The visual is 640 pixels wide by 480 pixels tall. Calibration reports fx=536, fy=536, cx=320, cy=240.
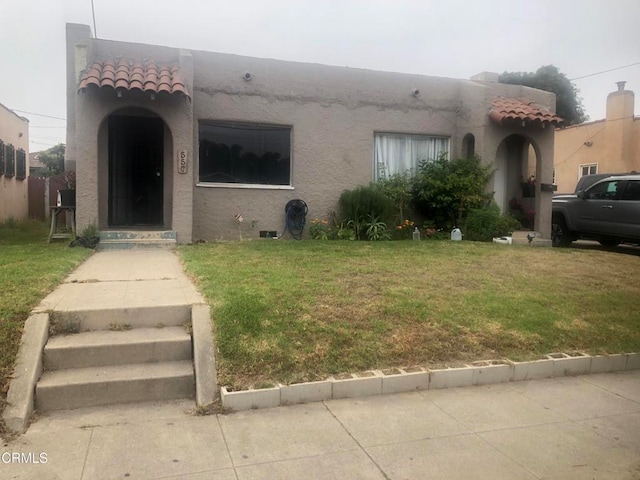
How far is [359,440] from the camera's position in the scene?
386cm

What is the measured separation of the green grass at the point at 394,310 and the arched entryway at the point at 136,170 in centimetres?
349

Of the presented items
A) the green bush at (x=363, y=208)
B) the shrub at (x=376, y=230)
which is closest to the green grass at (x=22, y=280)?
the green bush at (x=363, y=208)

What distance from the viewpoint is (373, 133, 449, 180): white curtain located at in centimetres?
1316

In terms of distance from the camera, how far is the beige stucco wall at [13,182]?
17359 mm

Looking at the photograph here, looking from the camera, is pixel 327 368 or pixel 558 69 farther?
pixel 558 69

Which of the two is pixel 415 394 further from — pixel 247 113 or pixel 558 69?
pixel 558 69

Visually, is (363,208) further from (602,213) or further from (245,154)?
(602,213)

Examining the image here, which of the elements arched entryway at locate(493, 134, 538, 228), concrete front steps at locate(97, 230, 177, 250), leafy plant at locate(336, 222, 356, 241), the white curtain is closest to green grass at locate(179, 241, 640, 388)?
concrete front steps at locate(97, 230, 177, 250)

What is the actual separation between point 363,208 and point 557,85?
26.8m

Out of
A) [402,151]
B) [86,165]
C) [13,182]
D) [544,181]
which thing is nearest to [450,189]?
[402,151]

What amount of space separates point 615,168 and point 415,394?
23047 millimetres

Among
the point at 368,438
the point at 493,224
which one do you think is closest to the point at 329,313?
the point at 368,438

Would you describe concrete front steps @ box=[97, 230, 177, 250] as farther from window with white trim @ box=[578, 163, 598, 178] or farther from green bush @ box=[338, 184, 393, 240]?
window with white trim @ box=[578, 163, 598, 178]

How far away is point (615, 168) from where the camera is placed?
23.8 meters
